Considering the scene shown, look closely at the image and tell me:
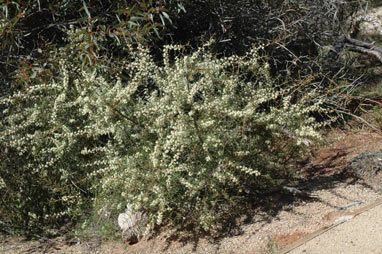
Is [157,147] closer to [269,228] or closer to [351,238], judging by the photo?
[269,228]

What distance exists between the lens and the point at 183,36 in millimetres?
6492

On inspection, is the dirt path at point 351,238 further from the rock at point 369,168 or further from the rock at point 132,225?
the rock at point 132,225

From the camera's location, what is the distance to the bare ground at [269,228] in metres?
3.80

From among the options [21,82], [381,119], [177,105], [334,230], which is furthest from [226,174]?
[381,119]

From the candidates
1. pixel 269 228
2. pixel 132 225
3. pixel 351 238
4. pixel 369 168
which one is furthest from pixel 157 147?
pixel 369 168

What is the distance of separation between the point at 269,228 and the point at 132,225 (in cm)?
124

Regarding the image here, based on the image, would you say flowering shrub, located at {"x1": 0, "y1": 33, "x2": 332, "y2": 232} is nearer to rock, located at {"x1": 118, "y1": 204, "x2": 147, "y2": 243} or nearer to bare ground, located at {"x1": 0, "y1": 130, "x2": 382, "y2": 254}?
rock, located at {"x1": 118, "y1": 204, "x2": 147, "y2": 243}

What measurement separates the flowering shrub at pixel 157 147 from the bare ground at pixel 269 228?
0.61 ft

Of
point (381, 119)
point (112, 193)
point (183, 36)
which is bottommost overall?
point (381, 119)

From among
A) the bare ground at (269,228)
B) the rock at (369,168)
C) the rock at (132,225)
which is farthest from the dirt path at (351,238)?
the rock at (132,225)

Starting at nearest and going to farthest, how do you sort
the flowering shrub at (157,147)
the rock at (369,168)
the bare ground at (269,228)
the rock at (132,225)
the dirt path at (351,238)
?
1. the dirt path at (351,238)
2. the bare ground at (269,228)
3. the flowering shrub at (157,147)
4. the rock at (132,225)
5. the rock at (369,168)

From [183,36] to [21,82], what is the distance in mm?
2418

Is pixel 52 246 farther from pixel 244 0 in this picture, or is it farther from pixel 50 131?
pixel 244 0

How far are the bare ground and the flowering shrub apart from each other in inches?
7.3
